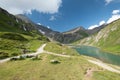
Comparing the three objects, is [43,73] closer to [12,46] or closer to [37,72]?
[37,72]

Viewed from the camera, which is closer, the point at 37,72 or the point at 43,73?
the point at 43,73

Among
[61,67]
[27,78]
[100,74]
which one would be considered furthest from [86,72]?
[27,78]

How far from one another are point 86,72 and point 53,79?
1340cm

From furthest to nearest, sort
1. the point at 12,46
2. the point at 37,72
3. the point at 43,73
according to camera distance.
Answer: the point at 12,46 < the point at 37,72 < the point at 43,73

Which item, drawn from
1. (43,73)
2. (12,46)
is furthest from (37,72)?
(12,46)

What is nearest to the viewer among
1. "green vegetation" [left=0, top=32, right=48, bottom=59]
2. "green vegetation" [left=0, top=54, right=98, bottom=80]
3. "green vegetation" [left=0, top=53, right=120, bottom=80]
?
"green vegetation" [left=0, top=54, right=98, bottom=80]

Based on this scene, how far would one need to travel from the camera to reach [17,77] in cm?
4756

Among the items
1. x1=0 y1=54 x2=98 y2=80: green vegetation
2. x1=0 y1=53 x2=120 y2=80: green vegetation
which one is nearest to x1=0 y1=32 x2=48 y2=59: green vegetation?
x1=0 y1=54 x2=98 y2=80: green vegetation

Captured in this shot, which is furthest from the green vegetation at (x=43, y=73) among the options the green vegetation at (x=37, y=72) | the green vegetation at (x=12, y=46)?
the green vegetation at (x=12, y=46)

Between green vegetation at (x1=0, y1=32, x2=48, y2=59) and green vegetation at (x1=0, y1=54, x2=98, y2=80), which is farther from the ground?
green vegetation at (x1=0, y1=32, x2=48, y2=59)

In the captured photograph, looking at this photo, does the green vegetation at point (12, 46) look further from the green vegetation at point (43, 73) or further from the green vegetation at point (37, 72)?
the green vegetation at point (43, 73)

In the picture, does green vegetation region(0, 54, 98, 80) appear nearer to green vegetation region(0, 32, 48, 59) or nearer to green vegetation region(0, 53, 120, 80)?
green vegetation region(0, 53, 120, 80)

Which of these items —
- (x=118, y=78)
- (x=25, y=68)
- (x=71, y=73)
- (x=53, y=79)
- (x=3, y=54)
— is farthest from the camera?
(x=3, y=54)

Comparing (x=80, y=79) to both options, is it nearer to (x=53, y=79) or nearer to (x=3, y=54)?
(x=53, y=79)
